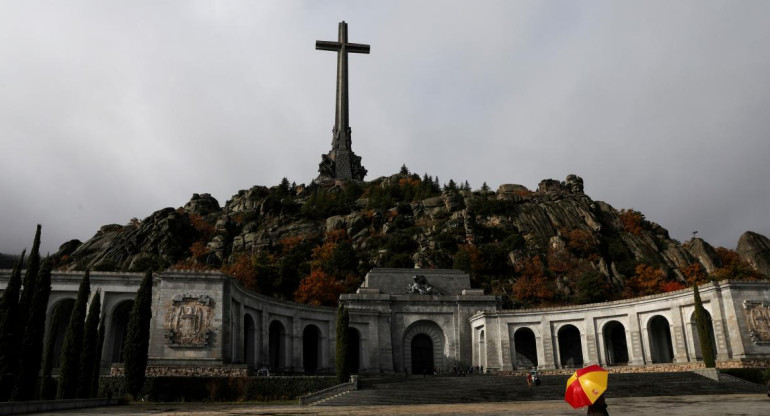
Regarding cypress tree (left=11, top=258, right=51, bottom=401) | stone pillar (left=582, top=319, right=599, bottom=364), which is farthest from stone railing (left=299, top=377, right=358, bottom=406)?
stone pillar (left=582, top=319, right=599, bottom=364)

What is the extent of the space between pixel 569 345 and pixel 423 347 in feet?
39.4

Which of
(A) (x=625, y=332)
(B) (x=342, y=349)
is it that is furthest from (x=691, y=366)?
(B) (x=342, y=349)

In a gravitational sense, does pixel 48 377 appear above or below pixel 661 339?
below

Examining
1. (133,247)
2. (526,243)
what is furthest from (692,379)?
(133,247)

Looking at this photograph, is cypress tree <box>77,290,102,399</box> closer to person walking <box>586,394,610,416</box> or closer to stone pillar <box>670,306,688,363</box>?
person walking <box>586,394,610,416</box>

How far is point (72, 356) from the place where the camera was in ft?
83.4

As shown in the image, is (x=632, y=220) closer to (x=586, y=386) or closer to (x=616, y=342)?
(x=616, y=342)

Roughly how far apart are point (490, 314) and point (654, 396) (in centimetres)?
1799

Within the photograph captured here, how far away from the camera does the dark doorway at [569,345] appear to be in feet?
151

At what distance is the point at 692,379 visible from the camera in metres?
30.9

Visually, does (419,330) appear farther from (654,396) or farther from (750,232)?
(750,232)

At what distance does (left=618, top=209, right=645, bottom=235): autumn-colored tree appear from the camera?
8344 centimetres

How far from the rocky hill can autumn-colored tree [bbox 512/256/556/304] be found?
0.16 metres

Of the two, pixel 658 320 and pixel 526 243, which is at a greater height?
pixel 526 243
